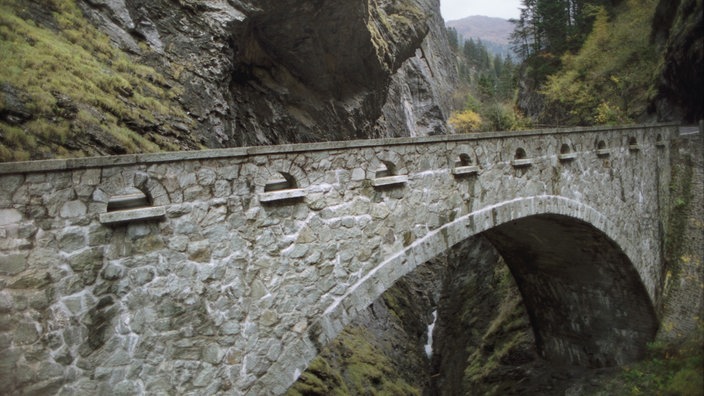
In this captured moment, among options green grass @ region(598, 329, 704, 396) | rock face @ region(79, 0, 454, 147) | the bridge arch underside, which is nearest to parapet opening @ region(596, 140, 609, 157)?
the bridge arch underside

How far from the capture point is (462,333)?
1822cm

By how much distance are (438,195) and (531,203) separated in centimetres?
282

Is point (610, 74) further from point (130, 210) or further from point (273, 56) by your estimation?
point (130, 210)

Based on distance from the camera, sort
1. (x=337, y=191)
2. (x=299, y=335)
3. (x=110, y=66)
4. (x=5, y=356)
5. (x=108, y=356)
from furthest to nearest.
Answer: (x=110, y=66) < (x=337, y=191) < (x=299, y=335) < (x=108, y=356) < (x=5, y=356)

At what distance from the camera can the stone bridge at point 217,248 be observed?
12.7ft

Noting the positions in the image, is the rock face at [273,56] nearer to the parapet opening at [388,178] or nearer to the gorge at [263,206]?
the gorge at [263,206]

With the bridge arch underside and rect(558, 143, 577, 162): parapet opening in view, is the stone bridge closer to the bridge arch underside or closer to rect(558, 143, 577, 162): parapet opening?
rect(558, 143, 577, 162): parapet opening

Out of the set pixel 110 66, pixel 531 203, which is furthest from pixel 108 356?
pixel 110 66

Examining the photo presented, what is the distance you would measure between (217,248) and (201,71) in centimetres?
1054

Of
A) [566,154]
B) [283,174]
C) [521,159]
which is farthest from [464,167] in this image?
[566,154]

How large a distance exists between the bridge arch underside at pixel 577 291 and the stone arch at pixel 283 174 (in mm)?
7499

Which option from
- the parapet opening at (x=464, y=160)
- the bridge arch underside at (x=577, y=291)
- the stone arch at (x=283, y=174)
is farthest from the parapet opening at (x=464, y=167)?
the bridge arch underside at (x=577, y=291)

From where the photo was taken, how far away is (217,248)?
4.86 metres

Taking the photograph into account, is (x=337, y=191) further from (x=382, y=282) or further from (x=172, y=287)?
(x=172, y=287)
